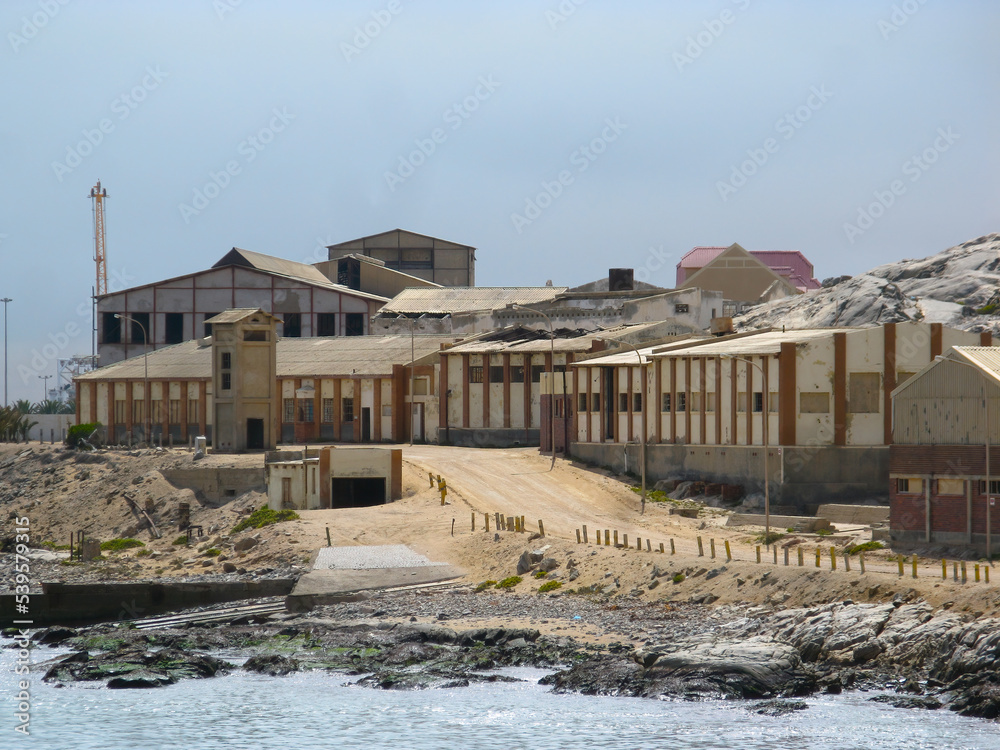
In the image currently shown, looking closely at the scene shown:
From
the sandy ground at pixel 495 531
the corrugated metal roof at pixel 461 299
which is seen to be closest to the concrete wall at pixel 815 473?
the sandy ground at pixel 495 531

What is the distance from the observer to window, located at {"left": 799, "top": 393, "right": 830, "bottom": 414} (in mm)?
65000

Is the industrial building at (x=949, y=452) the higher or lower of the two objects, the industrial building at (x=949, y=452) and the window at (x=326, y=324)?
the lower

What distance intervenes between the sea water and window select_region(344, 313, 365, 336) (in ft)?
226

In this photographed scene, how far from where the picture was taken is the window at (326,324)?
109688mm

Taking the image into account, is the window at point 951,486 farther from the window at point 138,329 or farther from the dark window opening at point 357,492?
the window at point 138,329

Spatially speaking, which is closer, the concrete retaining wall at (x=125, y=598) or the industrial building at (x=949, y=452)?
the industrial building at (x=949, y=452)

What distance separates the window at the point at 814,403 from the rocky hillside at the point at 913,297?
2111 centimetres

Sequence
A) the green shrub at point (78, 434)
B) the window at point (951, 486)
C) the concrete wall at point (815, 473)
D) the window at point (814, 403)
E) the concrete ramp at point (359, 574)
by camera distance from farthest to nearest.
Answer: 1. the green shrub at point (78, 434)
2. the window at point (814, 403)
3. the concrete wall at point (815, 473)
4. the concrete ramp at point (359, 574)
5. the window at point (951, 486)

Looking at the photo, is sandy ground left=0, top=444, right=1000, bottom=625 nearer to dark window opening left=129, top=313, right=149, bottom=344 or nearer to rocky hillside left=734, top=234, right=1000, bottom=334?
dark window opening left=129, top=313, right=149, bottom=344

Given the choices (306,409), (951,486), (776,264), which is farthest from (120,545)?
(776,264)

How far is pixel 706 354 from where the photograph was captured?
68.8 m

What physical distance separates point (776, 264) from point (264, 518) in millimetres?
83288

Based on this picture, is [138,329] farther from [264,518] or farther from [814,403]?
[814,403]

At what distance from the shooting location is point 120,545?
6994 cm
